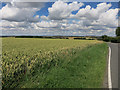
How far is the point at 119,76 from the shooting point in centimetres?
588

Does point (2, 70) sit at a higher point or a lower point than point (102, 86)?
higher

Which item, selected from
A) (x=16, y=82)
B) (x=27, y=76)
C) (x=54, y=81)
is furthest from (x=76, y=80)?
(x=16, y=82)

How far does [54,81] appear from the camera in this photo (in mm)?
5078

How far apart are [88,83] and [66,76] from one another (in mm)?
1182

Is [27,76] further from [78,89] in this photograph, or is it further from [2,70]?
[78,89]

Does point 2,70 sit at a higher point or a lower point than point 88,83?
higher

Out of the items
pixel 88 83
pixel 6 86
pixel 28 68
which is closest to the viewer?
pixel 6 86

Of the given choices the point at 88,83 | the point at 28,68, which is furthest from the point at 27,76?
the point at 88,83

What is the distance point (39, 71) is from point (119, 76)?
404 centimetres

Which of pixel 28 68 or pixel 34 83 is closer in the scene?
pixel 34 83

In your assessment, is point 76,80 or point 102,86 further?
point 76,80

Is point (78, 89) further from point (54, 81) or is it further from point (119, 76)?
point (119, 76)

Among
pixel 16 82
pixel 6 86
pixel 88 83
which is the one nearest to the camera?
pixel 6 86

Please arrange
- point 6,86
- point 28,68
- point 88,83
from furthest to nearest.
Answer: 1. point 28,68
2. point 88,83
3. point 6,86
